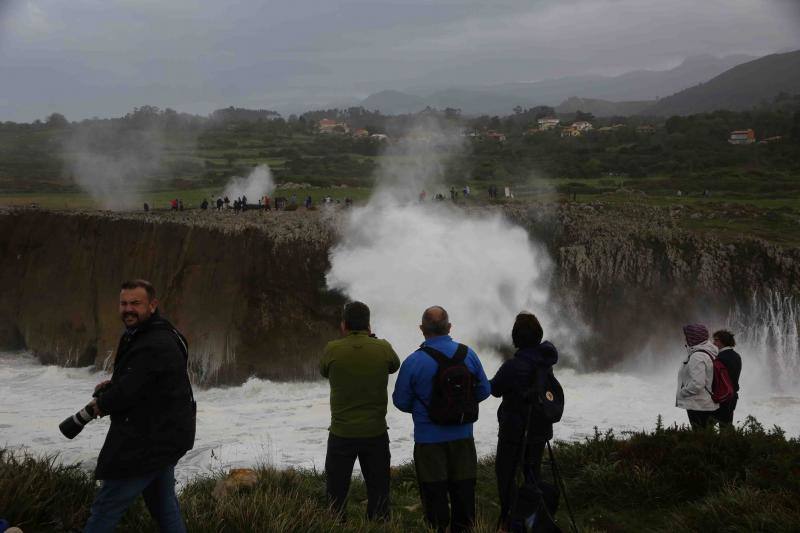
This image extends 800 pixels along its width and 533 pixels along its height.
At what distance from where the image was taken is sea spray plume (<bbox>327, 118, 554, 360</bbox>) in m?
17.1

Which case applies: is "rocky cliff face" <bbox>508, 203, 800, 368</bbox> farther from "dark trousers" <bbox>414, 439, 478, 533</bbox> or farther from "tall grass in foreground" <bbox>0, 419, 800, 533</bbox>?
"dark trousers" <bbox>414, 439, 478, 533</bbox>

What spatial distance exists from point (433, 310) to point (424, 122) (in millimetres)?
55413

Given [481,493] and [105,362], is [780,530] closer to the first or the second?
[481,493]

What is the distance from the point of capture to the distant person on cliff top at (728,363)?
717 cm

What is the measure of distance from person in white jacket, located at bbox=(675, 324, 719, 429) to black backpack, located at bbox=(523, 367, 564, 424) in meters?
2.37

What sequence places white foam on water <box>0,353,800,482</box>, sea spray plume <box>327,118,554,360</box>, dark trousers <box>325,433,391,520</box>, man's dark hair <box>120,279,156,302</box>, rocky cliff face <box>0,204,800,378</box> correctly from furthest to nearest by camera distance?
sea spray plume <box>327,118,554,360</box> < rocky cliff face <box>0,204,800,378</box> < white foam on water <box>0,353,800,482</box> < dark trousers <box>325,433,391,520</box> < man's dark hair <box>120,279,156,302</box>

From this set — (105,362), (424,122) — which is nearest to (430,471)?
(105,362)

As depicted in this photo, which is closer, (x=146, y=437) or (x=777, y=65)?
(x=146, y=437)

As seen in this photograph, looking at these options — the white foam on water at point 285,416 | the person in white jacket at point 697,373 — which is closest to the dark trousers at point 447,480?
the person in white jacket at point 697,373

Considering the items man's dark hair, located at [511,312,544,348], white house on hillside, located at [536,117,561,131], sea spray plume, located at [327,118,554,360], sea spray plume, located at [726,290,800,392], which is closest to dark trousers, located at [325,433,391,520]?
man's dark hair, located at [511,312,544,348]

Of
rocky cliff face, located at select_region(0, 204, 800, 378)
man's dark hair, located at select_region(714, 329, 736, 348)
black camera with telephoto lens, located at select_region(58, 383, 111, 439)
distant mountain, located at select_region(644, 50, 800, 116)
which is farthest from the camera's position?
distant mountain, located at select_region(644, 50, 800, 116)

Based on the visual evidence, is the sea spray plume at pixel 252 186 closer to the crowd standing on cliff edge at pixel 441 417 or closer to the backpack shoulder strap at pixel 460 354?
the crowd standing on cliff edge at pixel 441 417

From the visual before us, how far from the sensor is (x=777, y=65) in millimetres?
187875

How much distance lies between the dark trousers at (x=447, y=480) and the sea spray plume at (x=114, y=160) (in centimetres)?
3005
